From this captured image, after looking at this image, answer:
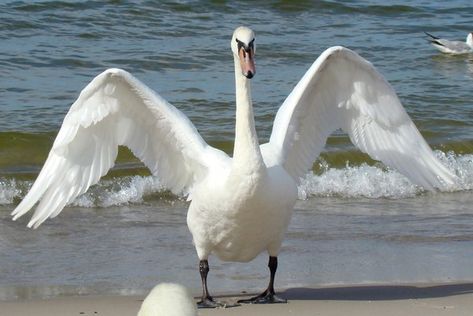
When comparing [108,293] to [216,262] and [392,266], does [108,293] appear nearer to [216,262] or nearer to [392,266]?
[216,262]

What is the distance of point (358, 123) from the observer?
8.42 meters

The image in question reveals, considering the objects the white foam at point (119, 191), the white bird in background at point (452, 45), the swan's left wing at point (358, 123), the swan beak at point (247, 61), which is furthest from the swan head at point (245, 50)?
the white bird in background at point (452, 45)

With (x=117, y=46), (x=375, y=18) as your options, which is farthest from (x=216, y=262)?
(x=375, y=18)

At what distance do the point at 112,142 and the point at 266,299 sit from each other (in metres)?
1.48

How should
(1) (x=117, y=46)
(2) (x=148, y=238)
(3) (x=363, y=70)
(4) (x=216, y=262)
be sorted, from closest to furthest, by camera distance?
(3) (x=363, y=70), (4) (x=216, y=262), (2) (x=148, y=238), (1) (x=117, y=46)

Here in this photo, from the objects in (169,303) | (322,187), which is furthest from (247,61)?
(322,187)

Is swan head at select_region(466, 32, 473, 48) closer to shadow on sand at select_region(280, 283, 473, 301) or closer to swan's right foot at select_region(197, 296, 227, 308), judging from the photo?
shadow on sand at select_region(280, 283, 473, 301)

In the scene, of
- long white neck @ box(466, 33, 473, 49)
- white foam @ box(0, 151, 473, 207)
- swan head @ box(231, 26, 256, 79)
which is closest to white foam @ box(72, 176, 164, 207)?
white foam @ box(0, 151, 473, 207)

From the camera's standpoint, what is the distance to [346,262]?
8484 millimetres

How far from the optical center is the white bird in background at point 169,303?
3518 millimetres

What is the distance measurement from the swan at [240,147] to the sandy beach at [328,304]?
214 millimetres

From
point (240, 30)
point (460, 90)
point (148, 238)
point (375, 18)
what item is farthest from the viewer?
point (375, 18)

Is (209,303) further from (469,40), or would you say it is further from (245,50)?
(469,40)

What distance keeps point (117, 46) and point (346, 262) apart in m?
9.68
